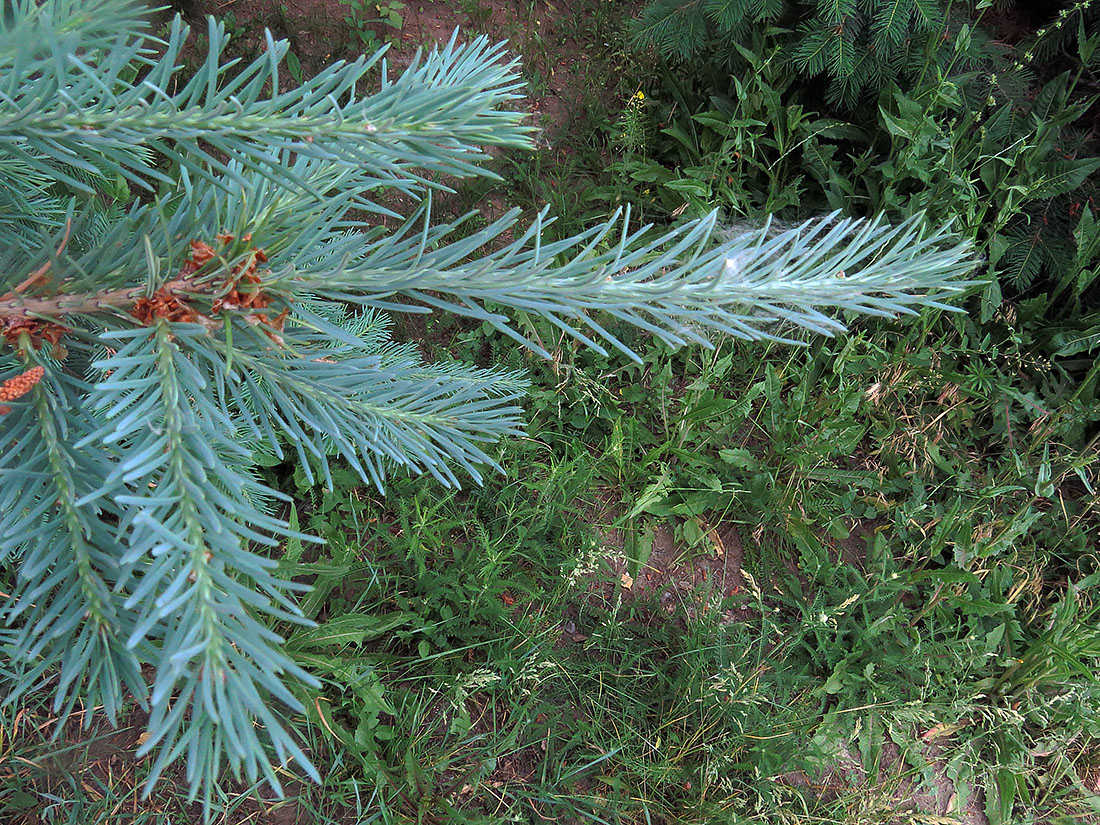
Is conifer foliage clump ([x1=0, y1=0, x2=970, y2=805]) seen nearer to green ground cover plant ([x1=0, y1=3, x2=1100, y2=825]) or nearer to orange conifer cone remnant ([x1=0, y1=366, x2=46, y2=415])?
orange conifer cone remnant ([x1=0, y1=366, x2=46, y2=415])

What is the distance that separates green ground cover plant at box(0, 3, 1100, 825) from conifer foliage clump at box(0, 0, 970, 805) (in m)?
0.69

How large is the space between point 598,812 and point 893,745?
78 cm

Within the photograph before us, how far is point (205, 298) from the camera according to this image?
0.60 metres

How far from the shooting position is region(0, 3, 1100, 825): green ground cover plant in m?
1.63

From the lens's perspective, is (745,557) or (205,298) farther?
(745,557)

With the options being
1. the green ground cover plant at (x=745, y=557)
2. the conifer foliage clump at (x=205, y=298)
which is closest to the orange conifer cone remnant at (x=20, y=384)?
the conifer foliage clump at (x=205, y=298)

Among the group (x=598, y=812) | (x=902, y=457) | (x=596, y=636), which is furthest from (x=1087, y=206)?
(x=598, y=812)

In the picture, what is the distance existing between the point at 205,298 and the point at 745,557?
1735mm

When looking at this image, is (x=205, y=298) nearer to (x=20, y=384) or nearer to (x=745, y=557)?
(x=20, y=384)

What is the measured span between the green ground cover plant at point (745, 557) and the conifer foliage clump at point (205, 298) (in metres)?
0.69

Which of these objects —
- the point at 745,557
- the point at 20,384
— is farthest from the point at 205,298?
the point at 745,557

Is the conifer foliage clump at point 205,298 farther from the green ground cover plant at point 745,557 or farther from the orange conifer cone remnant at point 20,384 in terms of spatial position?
the green ground cover plant at point 745,557

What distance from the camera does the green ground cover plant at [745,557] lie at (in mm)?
1635

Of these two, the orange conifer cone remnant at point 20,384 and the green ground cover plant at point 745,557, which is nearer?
the orange conifer cone remnant at point 20,384
